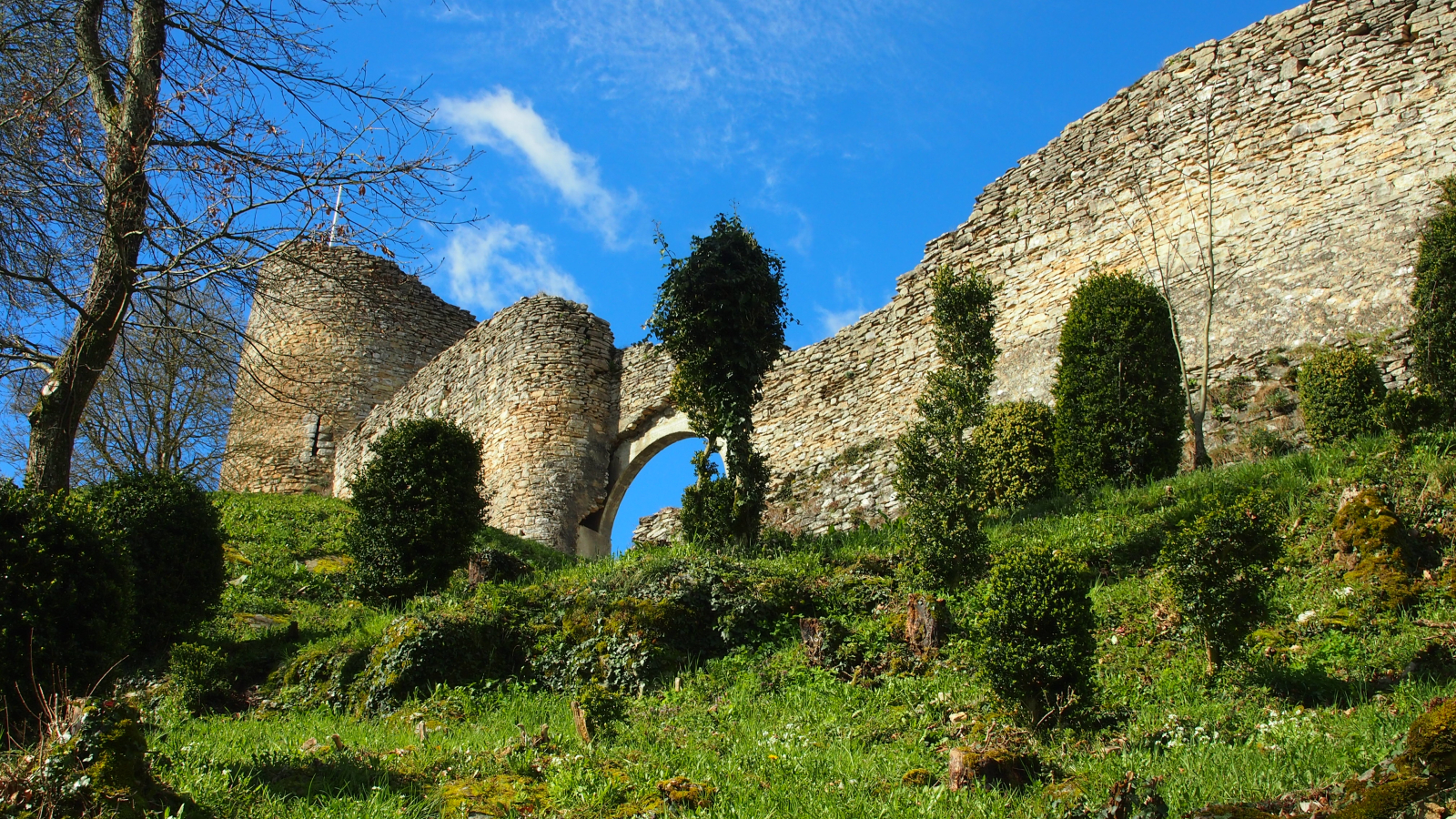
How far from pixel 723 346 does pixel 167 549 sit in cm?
544

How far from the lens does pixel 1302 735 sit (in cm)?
471

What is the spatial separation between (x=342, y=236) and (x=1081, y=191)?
879 cm

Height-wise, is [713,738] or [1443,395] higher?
[1443,395]

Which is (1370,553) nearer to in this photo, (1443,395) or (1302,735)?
(1302,735)

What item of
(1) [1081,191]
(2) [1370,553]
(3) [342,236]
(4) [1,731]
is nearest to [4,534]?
(4) [1,731]

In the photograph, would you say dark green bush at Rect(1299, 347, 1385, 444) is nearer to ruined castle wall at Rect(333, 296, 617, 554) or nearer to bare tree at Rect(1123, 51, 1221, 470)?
bare tree at Rect(1123, 51, 1221, 470)

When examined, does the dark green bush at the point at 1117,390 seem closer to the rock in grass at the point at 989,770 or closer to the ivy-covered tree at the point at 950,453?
the ivy-covered tree at the point at 950,453

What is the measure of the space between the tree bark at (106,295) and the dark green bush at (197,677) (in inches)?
54.5

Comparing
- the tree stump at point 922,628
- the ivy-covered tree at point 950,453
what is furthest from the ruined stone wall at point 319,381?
the tree stump at point 922,628

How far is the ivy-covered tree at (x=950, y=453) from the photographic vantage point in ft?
26.2

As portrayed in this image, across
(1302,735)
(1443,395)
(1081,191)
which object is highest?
(1081,191)

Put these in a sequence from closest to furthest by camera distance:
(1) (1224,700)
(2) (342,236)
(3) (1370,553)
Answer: (1) (1224,700)
(3) (1370,553)
(2) (342,236)

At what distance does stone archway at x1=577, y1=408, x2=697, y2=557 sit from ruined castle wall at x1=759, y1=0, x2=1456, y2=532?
6.59 ft

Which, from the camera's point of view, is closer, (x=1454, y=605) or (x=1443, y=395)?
(x=1454, y=605)
